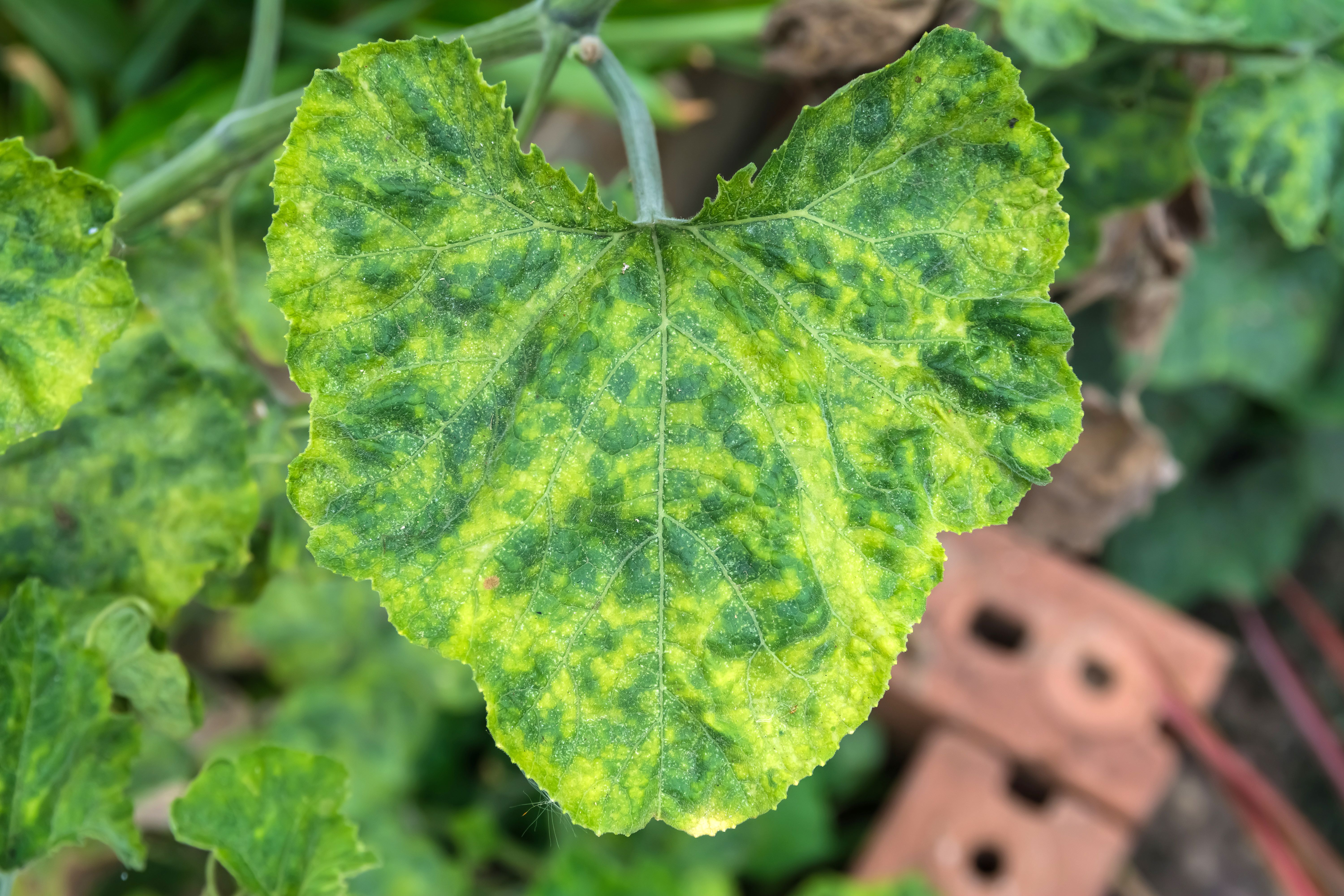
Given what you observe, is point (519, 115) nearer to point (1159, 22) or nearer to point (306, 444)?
point (306, 444)

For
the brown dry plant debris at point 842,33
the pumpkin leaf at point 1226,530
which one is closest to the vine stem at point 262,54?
the brown dry plant debris at point 842,33

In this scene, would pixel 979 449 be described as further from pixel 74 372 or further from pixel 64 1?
pixel 64 1

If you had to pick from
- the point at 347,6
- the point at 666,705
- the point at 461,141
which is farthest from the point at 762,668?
the point at 347,6

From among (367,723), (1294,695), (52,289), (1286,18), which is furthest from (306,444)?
(1294,695)

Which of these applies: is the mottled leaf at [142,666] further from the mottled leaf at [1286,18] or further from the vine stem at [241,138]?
the mottled leaf at [1286,18]

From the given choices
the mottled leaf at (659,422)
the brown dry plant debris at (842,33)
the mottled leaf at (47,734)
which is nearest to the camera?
the mottled leaf at (659,422)

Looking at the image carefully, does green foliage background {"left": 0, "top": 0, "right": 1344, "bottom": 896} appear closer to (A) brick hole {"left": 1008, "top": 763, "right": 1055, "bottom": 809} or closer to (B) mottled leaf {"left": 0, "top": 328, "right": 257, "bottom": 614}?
(B) mottled leaf {"left": 0, "top": 328, "right": 257, "bottom": 614}
